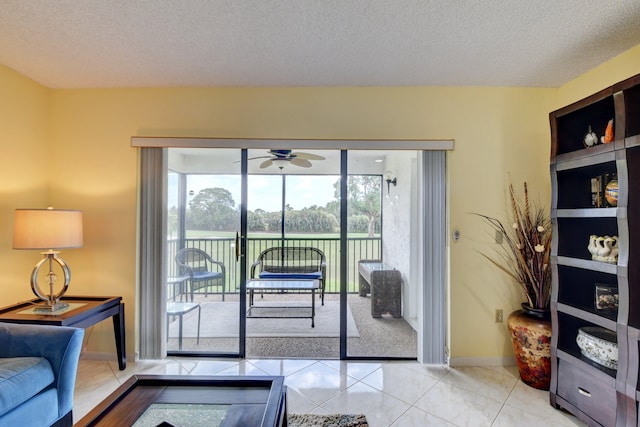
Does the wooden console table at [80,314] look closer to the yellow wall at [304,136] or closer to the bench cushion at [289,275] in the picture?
the yellow wall at [304,136]

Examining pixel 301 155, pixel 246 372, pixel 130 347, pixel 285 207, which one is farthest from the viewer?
pixel 285 207

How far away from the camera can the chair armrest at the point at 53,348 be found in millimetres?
1686

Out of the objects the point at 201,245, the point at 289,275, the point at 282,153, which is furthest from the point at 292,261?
the point at 282,153

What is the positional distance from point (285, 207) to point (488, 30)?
2.96 meters

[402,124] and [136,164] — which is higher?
[402,124]

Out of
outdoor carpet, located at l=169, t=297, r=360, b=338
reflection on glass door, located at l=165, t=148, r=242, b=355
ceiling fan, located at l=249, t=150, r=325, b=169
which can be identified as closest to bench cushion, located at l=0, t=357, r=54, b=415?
reflection on glass door, located at l=165, t=148, r=242, b=355

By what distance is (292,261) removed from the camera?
14.4ft

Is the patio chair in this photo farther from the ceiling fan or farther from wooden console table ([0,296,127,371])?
the ceiling fan

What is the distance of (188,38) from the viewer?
6.40 ft

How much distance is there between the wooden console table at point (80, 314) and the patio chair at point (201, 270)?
0.60 meters

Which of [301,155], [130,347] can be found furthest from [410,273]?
[130,347]

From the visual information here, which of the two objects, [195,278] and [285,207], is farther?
[285,207]

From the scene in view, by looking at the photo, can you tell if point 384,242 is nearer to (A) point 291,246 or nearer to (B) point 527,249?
(A) point 291,246

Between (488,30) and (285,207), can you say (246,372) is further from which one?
(488,30)
